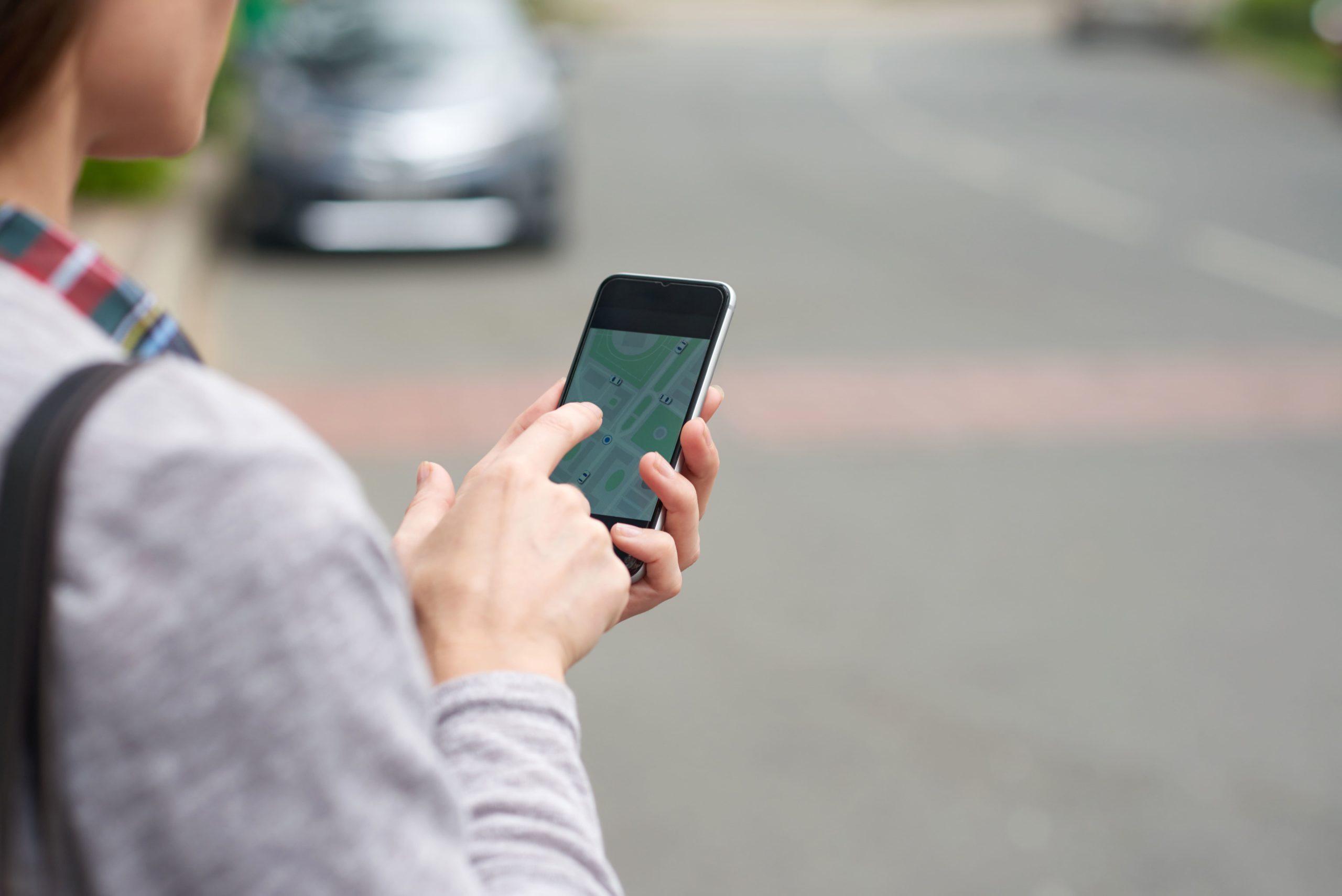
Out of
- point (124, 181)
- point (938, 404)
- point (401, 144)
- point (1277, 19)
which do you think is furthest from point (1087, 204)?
point (1277, 19)

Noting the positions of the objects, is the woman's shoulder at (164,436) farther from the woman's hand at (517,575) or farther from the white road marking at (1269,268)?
the white road marking at (1269,268)

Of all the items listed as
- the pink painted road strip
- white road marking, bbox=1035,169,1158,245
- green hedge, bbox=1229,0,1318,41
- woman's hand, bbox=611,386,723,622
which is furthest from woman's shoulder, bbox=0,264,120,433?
green hedge, bbox=1229,0,1318,41

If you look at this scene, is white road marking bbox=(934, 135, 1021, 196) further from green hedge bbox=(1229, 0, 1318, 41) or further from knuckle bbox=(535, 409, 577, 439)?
knuckle bbox=(535, 409, 577, 439)

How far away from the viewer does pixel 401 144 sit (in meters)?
8.72

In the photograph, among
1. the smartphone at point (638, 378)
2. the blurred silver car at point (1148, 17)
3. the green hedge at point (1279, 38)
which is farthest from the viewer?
the blurred silver car at point (1148, 17)

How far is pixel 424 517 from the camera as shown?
4.12ft

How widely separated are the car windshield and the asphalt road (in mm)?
1299

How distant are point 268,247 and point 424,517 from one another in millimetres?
8413

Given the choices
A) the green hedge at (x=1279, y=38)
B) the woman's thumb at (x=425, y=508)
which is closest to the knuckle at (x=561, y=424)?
the woman's thumb at (x=425, y=508)

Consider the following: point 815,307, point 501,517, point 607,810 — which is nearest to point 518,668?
point 501,517

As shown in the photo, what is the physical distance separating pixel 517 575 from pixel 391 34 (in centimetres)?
912

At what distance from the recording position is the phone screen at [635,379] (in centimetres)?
140

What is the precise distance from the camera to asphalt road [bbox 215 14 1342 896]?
10.8 ft

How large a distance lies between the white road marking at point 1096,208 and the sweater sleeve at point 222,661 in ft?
33.3
